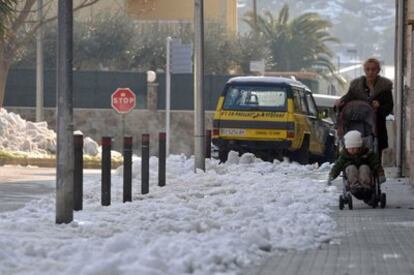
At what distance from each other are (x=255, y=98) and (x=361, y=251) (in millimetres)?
16332

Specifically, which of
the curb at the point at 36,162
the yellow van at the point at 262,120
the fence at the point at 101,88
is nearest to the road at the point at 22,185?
the curb at the point at 36,162

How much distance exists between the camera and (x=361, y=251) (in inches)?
377

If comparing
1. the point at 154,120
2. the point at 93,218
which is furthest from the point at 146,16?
the point at 93,218

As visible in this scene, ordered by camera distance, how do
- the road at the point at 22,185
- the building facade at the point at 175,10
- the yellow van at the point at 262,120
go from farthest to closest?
the building facade at the point at 175,10 < the yellow van at the point at 262,120 < the road at the point at 22,185

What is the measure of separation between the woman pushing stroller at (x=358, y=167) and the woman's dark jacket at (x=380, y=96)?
5.22 ft

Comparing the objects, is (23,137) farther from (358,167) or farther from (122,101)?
(358,167)

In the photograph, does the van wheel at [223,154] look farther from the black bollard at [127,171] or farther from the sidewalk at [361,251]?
→ the sidewalk at [361,251]

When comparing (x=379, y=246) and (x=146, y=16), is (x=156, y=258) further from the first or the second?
(x=146, y=16)

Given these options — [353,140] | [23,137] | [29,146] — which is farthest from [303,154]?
[353,140]

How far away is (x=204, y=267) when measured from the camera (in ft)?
26.1

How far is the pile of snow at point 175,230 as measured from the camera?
8008 mm

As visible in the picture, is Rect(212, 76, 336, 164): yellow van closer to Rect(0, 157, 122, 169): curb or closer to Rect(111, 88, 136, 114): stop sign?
Rect(0, 157, 122, 169): curb

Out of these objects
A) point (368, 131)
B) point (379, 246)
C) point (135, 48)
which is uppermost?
point (135, 48)

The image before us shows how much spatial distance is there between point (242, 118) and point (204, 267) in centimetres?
1754
